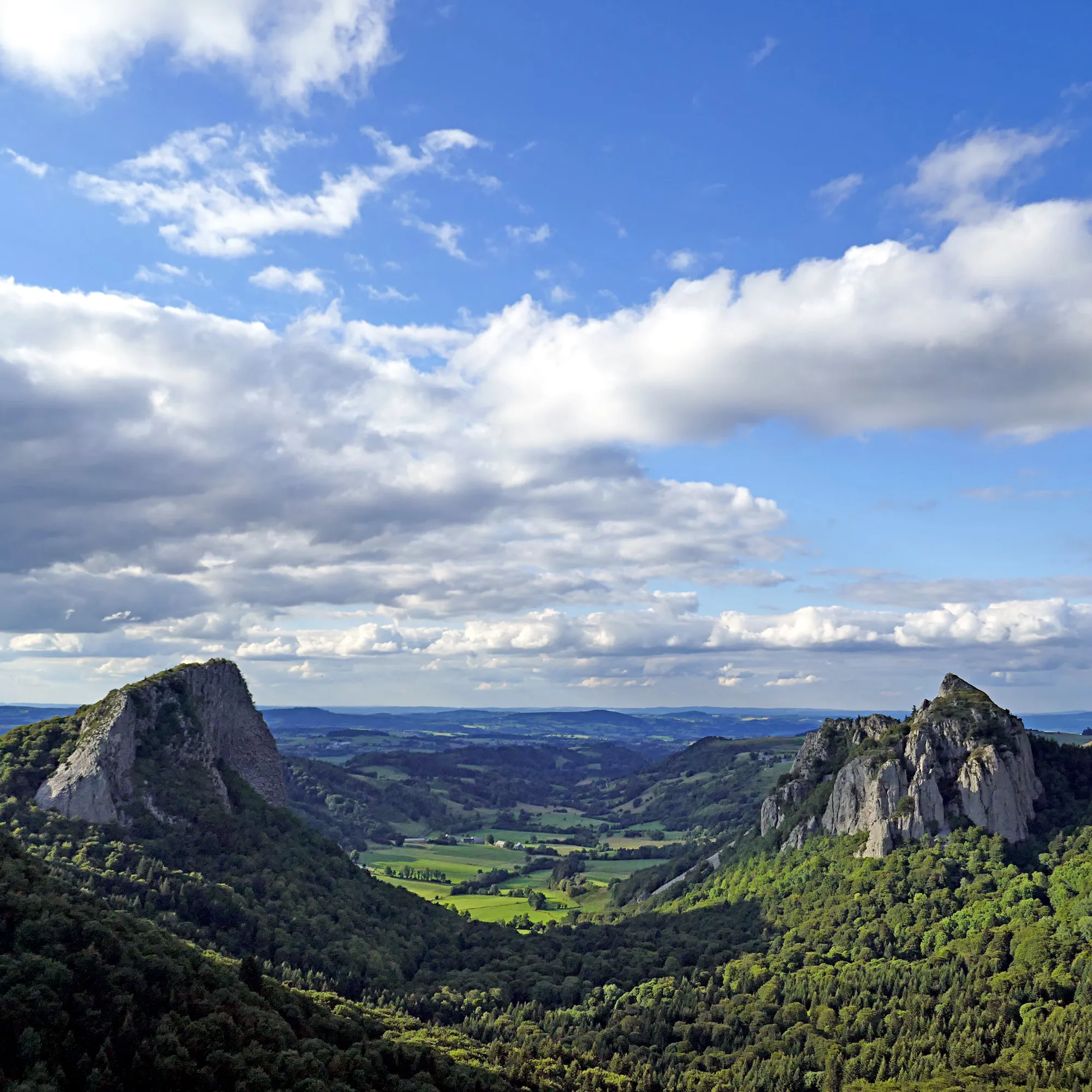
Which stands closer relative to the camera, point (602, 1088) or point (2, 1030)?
point (2, 1030)

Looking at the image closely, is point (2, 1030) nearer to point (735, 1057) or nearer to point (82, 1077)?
point (82, 1077)

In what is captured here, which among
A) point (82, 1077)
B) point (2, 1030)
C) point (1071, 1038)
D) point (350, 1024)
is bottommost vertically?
point (1071, 1038)

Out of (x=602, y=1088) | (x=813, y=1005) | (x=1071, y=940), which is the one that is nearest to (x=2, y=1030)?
(x=602, y=1088)

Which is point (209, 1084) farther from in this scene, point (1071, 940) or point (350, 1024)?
point (1071, 940)

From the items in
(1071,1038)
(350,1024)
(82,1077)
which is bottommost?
(1071,1038)

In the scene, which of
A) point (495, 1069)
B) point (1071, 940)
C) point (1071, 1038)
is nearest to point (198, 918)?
point (495, 1069)

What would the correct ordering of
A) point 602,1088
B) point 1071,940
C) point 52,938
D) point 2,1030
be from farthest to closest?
point 1071,940 → point 602,1088 → point 52,938 → point 2,1030

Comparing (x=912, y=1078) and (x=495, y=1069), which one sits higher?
(x=495, y=1069)

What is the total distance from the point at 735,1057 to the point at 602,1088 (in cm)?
3995

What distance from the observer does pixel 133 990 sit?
109 m

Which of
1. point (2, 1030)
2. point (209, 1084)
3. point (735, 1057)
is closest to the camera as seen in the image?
point (2, 1030)

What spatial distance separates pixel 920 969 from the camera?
199m

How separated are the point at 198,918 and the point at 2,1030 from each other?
112 m

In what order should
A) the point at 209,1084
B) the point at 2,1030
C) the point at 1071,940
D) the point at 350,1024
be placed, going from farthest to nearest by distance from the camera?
the point at 1071,940 < the point at 350,1024 < the point at 209,1084 < the point at 2,1030
